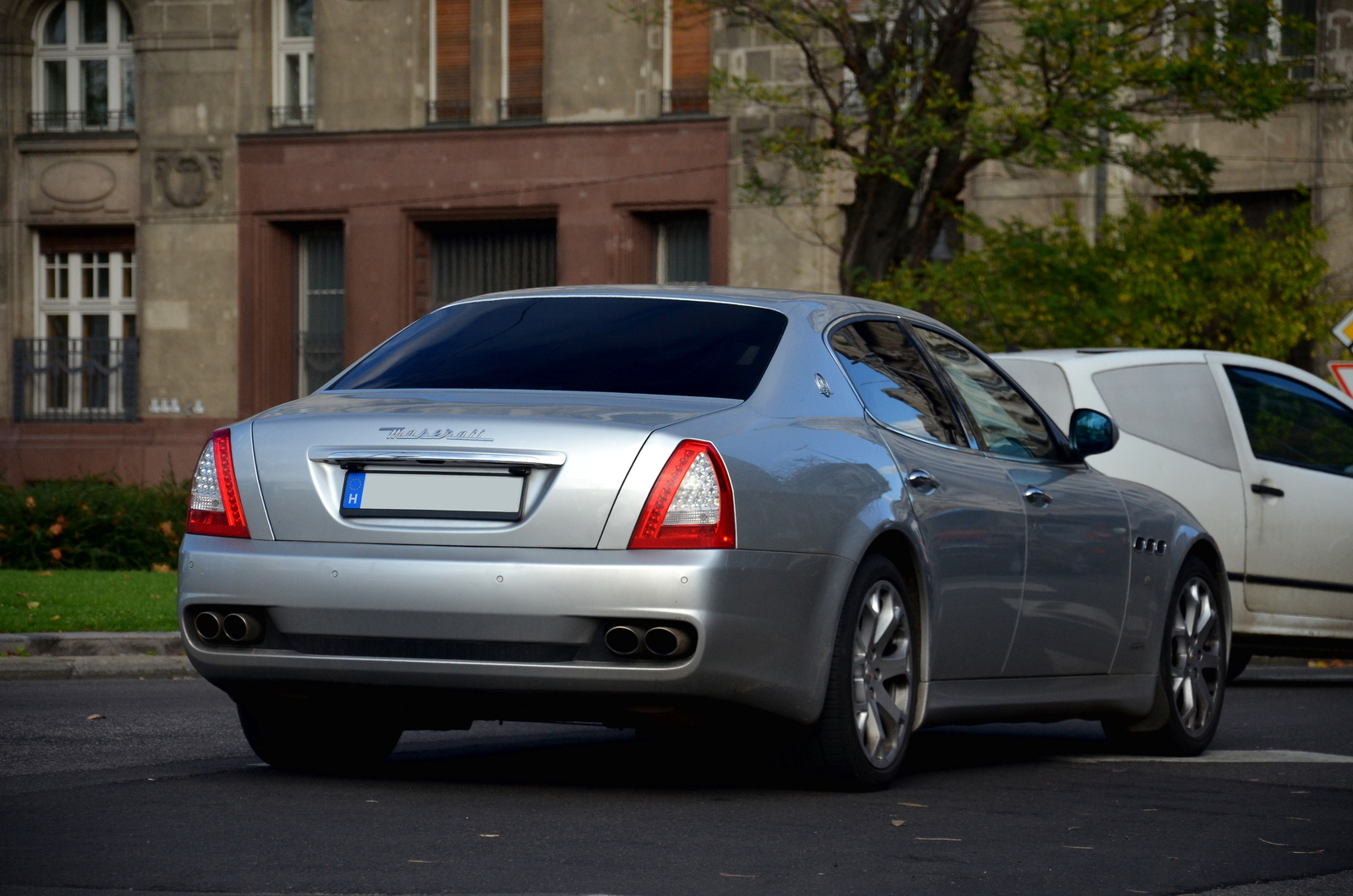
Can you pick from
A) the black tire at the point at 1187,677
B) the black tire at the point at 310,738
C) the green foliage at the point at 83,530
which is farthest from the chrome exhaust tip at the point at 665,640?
the green foliage at the point at 83,530

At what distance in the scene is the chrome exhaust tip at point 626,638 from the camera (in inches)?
220

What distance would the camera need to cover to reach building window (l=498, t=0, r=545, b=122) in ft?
102

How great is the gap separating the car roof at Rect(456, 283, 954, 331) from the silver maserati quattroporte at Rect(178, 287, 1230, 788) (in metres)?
0.02

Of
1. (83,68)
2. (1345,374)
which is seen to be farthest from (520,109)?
(1345,374)

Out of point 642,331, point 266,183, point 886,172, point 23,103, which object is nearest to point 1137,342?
point 886,172

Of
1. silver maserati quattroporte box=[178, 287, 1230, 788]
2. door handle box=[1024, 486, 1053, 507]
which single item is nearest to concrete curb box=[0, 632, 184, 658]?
silver maserati quattroporte box=[178, 287, 1230, 788]

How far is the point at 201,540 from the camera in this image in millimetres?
6055

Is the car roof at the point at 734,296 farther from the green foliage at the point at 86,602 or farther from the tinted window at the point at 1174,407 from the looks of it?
the green foliage at the point at 86,602

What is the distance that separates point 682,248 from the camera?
3084cm

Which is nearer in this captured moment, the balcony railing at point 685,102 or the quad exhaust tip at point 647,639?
the quad exhaust tip at point 647,639

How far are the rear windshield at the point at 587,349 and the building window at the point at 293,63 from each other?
2626cm

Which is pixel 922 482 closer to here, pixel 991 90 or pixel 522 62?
pixel 991 90

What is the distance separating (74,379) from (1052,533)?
1126 inches

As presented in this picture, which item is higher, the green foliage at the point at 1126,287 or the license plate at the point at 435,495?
the green foliage at the point at 1126,287
